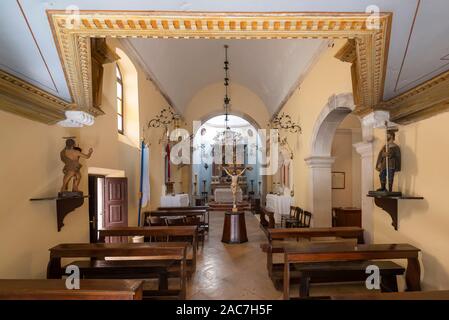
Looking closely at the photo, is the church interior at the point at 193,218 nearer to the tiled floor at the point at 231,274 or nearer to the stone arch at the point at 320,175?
the tiled floor at the point at 231,274

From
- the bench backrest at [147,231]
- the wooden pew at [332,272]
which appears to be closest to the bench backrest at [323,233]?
the wooden pew at [332,272]

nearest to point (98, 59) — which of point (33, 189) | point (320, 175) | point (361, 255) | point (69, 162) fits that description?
point (69, 162)

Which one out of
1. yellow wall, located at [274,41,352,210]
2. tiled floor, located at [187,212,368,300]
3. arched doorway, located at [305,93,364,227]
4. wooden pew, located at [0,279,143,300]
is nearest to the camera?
wooden pew, located at [0,279,143,300]

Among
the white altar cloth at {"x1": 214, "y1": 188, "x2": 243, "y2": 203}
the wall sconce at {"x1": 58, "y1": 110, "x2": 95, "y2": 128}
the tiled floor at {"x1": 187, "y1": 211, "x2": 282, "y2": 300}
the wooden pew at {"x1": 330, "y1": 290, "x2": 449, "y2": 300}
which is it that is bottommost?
the tiled floor at {"x1": 187, "y1": 211, "x2": 282, "y2": 300}

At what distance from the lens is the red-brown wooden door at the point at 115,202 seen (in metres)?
5.62

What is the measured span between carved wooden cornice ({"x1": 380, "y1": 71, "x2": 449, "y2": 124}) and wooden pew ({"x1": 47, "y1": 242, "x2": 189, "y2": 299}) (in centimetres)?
286

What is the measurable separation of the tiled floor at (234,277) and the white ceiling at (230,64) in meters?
4.29

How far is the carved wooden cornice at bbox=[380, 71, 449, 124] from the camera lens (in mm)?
2807

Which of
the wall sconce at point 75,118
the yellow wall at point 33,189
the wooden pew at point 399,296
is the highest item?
the wall sconce at point 75,118

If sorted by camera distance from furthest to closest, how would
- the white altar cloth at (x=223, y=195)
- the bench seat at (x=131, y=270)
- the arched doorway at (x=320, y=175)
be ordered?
the white altar cloth at (x=223, y=195), the arched doorway at (x=320, y=175), the bench seat at (x=131, y=270)

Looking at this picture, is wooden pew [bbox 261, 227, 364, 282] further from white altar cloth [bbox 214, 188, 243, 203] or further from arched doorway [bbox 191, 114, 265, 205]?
arched doorway [bbox 191, 114, 265, 205]

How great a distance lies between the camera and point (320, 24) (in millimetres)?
2707

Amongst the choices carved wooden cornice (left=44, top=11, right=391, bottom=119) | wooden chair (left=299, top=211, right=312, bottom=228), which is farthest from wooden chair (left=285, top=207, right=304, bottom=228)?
carved wooden cornice (left=44, top=11, right=391, bottom=119)
